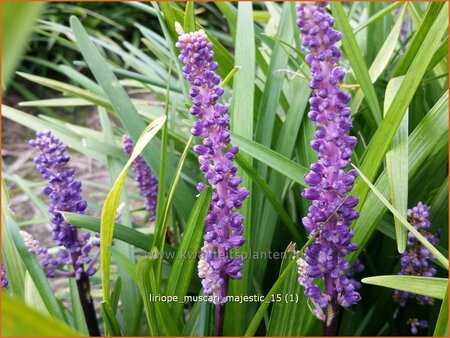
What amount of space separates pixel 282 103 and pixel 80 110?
2715 millimetres

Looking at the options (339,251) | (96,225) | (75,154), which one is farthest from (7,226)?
(75,154)

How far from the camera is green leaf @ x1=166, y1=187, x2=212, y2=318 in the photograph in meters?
0.97

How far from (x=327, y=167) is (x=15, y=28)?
60 cm

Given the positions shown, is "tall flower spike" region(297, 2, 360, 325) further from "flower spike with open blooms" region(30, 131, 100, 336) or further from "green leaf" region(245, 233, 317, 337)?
"flower spike with open blooms" region(30, 131, 100, 336)

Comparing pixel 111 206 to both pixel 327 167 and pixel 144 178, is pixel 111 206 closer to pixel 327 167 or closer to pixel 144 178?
pixel 327 167

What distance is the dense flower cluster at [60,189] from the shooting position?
3.67 feet

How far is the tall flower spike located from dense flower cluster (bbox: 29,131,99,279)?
1.60ft

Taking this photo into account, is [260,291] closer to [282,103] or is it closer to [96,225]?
[96,225]

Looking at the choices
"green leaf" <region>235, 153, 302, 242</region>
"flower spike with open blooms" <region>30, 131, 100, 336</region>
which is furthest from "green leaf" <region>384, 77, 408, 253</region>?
"flower spike with open blooms" <region>30, 131, 100, 336</region>

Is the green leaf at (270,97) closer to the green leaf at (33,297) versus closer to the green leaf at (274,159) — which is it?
the green leaf at (274,159)

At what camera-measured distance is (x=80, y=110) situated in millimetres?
4027

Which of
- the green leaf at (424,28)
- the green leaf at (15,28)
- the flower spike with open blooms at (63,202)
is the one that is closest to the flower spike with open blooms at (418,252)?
the green leaf at (424,28)

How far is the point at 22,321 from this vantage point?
0.45m

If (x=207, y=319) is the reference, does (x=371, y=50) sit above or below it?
above
